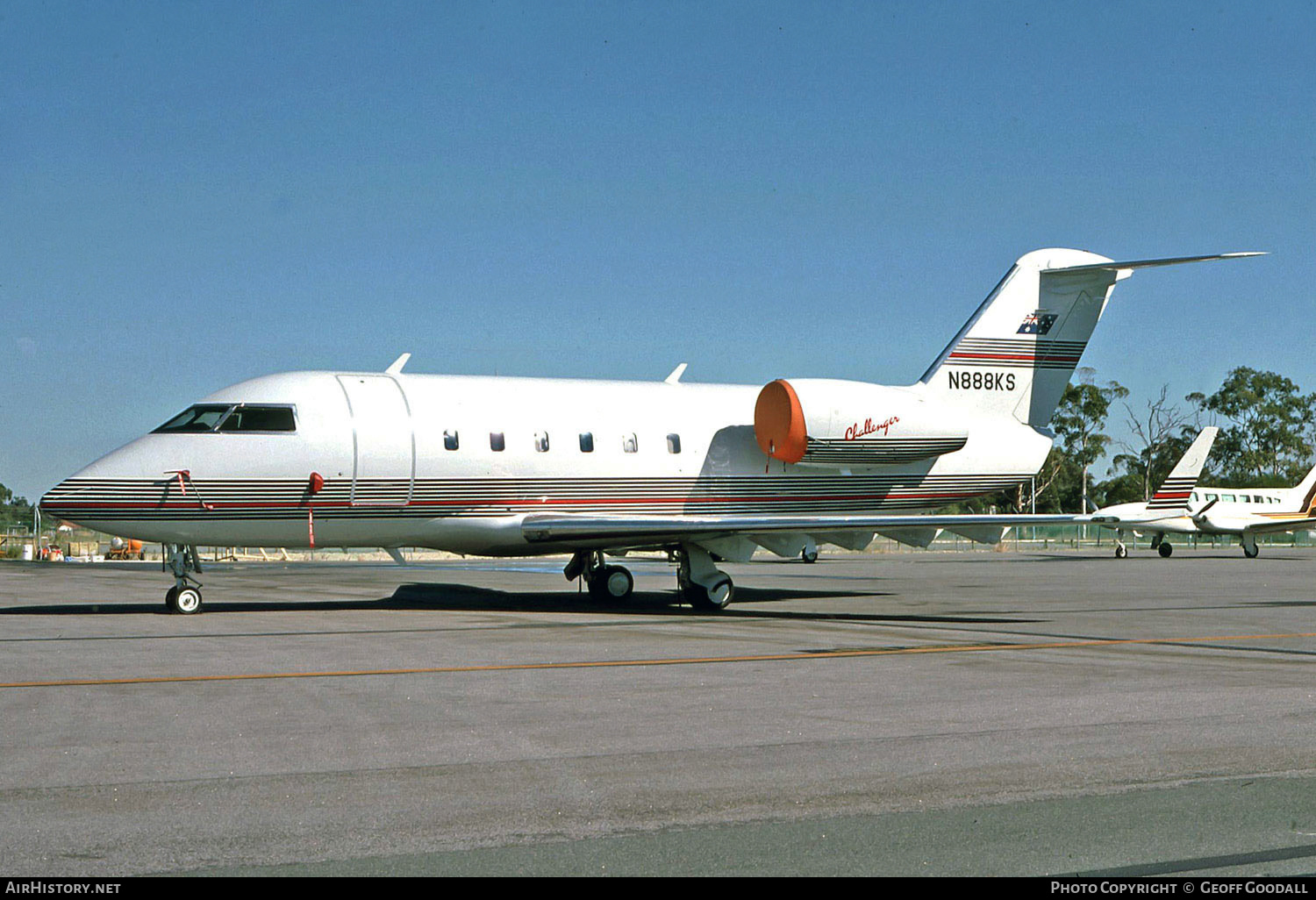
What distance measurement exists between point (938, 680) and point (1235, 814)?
507 cm

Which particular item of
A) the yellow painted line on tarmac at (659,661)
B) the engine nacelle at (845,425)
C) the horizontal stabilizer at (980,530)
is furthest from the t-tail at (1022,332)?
the yellow painted line on tarmac at (659,661)

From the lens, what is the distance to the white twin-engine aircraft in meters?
48.5

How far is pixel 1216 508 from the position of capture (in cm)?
5222

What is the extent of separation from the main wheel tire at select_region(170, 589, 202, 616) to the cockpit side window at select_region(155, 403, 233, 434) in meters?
2.46

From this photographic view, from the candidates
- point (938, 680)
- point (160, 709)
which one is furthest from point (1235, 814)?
point (160, 709)

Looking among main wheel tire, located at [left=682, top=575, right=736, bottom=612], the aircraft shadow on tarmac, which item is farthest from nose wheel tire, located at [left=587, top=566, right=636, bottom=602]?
main wheel tire, located at [left=682, top=575, right=736, bottom=612]

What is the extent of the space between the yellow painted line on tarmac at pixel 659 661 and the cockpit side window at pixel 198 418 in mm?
8082

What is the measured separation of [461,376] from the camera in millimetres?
21547

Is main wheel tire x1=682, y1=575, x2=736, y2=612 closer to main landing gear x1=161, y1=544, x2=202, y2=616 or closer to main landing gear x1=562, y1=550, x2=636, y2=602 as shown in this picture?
main landing gear x1=562, y1=550, x2=636, y2=602

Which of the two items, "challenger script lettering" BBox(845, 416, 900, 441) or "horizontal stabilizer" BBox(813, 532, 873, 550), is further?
"challenger script lettering" BBox(845, 416, 900, 441)

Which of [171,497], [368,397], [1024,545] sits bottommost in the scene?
[1024,545]

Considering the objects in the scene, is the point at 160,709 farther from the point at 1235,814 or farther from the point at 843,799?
the point at 1235,814

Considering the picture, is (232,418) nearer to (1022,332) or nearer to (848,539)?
(848,539)
